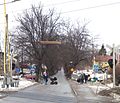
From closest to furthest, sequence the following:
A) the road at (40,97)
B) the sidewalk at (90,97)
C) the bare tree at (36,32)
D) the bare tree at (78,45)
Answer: the road at (40,97) → the sidewalk at (90,97) → the bare tree at (36,32) → the bare tree at (78,45)

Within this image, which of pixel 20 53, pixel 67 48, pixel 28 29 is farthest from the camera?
pixel 67 48

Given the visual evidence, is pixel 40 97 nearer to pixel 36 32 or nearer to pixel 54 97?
pixel 54 97

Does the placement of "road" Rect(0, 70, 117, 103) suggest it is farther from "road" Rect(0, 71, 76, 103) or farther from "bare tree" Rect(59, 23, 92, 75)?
"bare tree" Rect(59, 23, 92, 75)

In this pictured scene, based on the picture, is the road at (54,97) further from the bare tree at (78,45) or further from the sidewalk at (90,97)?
the bare tree at (78,45)

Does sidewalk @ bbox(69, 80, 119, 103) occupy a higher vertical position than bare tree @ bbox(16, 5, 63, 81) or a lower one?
lower

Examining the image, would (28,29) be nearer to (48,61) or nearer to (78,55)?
(48,61)

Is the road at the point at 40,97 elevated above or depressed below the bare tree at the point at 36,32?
below

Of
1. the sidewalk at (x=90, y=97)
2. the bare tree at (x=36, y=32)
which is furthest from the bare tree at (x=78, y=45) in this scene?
the sidewalk at (x=90, y=97)

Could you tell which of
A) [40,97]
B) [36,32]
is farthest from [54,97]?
[36,32]

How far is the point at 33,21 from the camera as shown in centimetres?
6850

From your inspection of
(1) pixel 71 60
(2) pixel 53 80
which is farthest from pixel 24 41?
(1) pixel 71 60

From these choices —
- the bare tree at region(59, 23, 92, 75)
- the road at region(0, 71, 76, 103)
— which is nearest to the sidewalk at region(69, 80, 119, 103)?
the road at region(0, 71, 76, 103)

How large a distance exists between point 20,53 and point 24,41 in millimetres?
5075

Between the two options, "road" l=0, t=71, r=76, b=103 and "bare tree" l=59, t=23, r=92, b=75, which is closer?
"road" l=0, t=71, r=76, b=103
